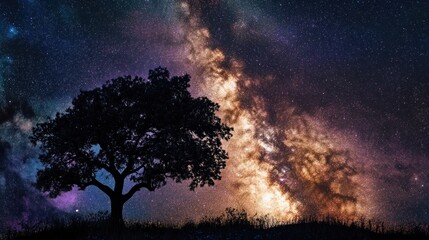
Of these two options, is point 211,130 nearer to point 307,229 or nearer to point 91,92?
point 91,92

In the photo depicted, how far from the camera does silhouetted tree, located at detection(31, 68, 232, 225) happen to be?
30.2 metres

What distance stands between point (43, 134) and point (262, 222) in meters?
16.3

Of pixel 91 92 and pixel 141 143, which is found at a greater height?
pixel 91 92

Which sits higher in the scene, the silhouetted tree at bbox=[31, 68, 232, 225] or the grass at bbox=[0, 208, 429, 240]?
the silhouetted tree at bbox=[31, 68, 232, 225]

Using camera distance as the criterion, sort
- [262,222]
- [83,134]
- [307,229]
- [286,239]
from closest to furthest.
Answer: [286,239]
[307,229]
[262,222]
[83,134]

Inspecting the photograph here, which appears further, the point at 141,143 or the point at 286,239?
the point at 141,143

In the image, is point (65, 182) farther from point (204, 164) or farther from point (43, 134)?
point (204, 164)

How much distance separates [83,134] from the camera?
99.1ft

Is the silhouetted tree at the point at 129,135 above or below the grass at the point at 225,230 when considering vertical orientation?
above

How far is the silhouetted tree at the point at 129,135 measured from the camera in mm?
30209

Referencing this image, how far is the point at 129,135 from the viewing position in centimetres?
3138

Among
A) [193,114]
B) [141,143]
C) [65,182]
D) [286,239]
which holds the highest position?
[193,114]

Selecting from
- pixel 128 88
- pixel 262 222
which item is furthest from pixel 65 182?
pixel 262 222

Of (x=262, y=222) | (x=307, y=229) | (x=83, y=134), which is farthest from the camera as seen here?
(x=83, y=134)
